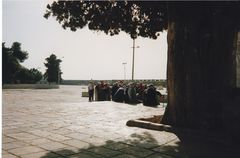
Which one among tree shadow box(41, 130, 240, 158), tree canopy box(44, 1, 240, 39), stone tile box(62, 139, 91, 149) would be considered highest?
tree canopy box(44, 1, 240, 39)

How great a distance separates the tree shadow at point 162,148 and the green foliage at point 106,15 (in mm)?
4133

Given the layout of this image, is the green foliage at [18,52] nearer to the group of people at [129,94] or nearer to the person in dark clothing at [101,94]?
the group of people at [129,94]

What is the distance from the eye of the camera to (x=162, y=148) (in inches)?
244

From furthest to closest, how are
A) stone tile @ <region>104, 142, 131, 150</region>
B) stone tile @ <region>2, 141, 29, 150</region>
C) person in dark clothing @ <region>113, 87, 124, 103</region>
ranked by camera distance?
1. person in dark clothing @ <region>113, 87, 124, 103</region>
2. stone tile @ <region>104, 142, 131, 150</region>
3. stone tile @ <region>2, 141, 29, 150</region>

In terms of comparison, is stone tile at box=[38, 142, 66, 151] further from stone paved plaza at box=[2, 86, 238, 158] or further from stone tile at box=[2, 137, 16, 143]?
stone tile at box=[2, 137, 16, 143]

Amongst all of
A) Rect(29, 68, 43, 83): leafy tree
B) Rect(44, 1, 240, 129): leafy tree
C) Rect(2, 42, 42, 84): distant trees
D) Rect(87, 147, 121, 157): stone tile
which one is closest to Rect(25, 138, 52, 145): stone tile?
Rect(87, 147, 121, 157): stone tile

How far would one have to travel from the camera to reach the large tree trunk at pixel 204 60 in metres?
7.78

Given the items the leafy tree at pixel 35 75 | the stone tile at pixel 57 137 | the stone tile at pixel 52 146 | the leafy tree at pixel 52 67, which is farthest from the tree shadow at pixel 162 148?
the leafy tree at pixel 52 67

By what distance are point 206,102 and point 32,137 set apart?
4.46 m

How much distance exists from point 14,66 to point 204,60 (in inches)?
1888

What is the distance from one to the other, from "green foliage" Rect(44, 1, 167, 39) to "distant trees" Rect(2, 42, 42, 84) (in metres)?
41.9

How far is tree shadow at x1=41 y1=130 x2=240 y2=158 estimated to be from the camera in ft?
18.4

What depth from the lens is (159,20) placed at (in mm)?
11008

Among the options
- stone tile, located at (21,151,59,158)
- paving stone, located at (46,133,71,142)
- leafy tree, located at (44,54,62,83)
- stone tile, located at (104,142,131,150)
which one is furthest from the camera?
leafy tree, located at (44,54,62,83)
